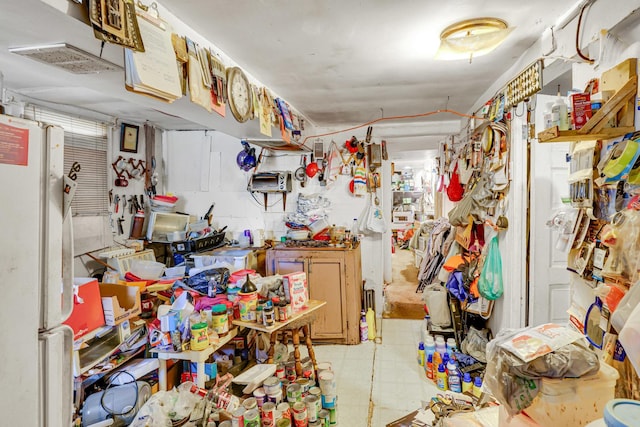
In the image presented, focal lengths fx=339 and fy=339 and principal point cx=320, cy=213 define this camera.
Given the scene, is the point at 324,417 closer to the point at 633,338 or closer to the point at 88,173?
the point at 633,338

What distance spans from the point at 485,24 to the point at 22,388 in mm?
2431

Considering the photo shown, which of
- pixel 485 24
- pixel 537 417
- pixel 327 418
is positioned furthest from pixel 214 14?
pixel 327 418

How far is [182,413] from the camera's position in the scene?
6.21 ft

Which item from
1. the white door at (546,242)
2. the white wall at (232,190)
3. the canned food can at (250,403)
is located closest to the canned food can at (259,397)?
the canned food can at (250,403)

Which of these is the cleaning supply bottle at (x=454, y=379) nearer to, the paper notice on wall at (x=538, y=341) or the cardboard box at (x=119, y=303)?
the paper notice on wall at (x=538, y=341)

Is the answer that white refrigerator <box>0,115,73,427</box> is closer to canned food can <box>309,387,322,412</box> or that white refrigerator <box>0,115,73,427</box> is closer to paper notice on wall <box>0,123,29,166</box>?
paper notice on wall <box>0,123,29,166</box>

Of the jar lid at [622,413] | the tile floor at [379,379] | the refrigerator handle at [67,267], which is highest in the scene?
the refrigerator handle at [67,267]

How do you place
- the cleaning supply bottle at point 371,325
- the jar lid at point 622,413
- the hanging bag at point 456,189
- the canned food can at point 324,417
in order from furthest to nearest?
1. the hanging bag at point 456,189
2. the cleaning supply bottle at point 371,325
3. the canned food can at point 324,417
4. the jar lid at point 622,413

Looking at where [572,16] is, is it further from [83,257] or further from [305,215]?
[83,257]

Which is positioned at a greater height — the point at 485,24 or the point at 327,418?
the point at 485,24

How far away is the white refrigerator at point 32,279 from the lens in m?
0.91

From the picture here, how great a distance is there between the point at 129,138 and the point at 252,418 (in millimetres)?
3385

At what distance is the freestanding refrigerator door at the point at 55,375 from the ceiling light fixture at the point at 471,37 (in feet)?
7.33

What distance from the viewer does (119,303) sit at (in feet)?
8.17
